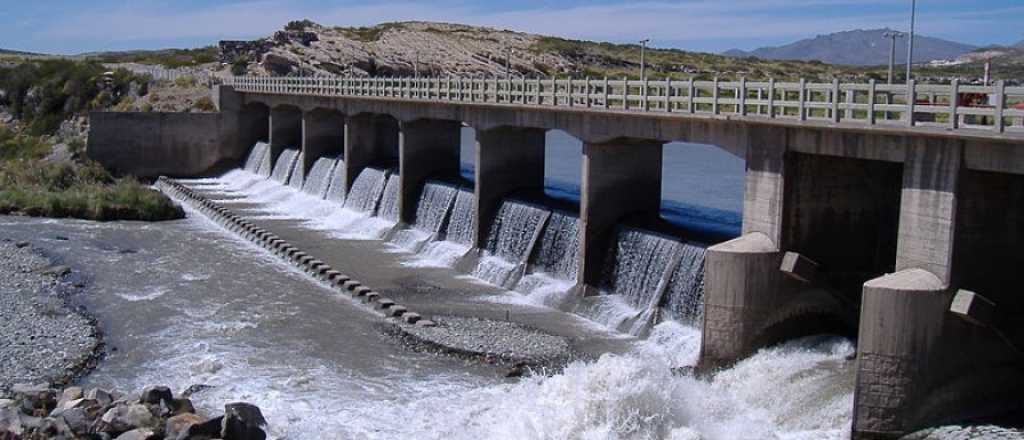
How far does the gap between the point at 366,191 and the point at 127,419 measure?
28.4 m

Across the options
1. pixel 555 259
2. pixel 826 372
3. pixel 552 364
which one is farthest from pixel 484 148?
→ pixel 826 372

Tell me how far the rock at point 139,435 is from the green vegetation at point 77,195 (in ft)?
96.3

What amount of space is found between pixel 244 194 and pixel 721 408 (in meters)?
40.0

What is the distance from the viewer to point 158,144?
59656mm

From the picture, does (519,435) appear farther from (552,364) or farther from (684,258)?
(684,258)

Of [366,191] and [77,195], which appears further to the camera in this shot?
[77,195]

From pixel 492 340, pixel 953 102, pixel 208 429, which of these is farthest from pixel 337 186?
pixel 953 102

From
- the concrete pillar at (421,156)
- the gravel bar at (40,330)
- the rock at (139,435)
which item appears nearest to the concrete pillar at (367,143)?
the concrete pillar at (421,156)

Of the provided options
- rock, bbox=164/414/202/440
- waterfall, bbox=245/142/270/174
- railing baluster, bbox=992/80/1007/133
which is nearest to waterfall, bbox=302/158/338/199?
waterfall, bbox=245/142/270/174

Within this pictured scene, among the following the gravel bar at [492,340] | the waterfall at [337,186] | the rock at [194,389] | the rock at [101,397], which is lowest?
the rock at [194,389]

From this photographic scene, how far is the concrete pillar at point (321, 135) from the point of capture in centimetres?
5444

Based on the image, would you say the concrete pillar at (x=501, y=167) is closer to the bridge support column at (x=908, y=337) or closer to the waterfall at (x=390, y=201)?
the waterfall at (x=390, y=201)

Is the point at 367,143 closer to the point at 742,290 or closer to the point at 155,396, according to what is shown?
the point at 742,290

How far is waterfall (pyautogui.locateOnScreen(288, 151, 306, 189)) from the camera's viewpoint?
177ft
